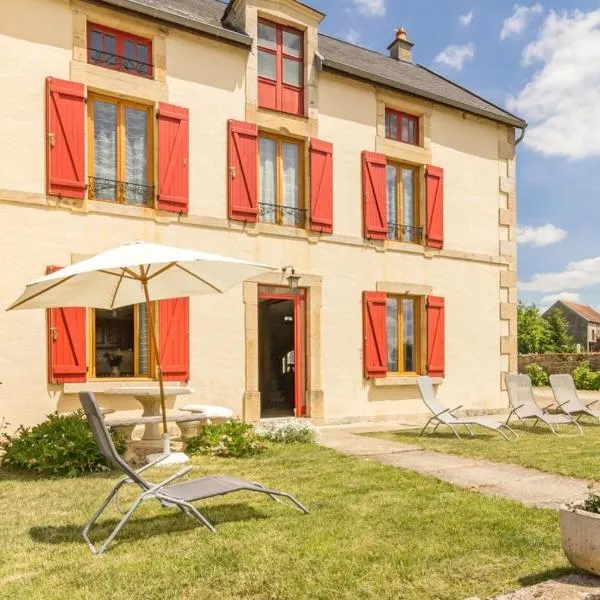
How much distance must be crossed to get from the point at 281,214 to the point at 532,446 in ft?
17.2

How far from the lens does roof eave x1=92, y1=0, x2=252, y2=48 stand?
8742 millimetres

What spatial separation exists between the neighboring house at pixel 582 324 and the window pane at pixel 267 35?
44198mm

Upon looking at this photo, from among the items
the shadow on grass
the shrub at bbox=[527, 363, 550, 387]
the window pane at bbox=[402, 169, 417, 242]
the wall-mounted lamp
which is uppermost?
the window pane at bbox=[402, 169, 417, 242]

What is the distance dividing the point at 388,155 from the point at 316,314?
340 cm

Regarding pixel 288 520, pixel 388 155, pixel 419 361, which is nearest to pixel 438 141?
pixel 388 155

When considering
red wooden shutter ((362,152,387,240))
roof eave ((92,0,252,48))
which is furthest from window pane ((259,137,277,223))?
red wooden shutter ((362,152,387,240))

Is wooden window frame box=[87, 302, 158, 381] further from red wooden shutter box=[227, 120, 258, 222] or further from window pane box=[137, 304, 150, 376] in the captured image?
red wooden shutter box=[227, 120, 258, 222]

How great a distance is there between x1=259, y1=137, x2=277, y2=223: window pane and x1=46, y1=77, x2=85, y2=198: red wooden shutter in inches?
114

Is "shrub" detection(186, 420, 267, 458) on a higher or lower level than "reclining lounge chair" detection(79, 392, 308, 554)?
lower

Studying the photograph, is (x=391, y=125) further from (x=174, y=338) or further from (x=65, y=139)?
(x=65, y=139)

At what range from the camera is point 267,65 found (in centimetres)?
1031

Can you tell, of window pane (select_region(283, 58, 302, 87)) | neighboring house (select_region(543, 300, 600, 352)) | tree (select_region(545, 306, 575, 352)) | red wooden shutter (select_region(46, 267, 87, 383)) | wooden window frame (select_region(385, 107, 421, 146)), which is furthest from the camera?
neighboring house (select_region(543, 300, 600, 352))

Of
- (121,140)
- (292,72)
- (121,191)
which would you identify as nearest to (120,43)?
(121,140)

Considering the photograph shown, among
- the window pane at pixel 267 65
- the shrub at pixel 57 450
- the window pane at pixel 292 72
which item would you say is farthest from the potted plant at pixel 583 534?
the window pane at pixel 292 72
